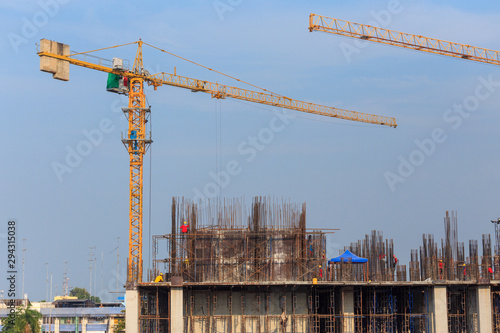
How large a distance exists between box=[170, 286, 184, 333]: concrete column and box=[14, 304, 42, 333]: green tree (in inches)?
1349

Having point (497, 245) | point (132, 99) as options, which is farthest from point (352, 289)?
point (132, 99)

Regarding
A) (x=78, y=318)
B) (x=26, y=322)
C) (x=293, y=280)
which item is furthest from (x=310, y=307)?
(x=78, y=318)

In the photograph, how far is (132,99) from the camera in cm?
5588

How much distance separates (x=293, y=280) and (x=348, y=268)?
341 cm

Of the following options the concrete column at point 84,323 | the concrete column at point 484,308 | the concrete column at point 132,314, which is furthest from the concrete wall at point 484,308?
the concrete column at point 84,323

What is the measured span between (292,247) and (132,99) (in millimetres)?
21123

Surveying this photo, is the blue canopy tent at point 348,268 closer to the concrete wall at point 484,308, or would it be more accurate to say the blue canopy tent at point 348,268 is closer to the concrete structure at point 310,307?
the concrete structure at point 310,307

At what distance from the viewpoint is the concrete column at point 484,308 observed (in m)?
38.9

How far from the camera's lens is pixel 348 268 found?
41656 mm

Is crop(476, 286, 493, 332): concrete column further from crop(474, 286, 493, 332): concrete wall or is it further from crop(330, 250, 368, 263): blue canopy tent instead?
crop(330, 250, 368, 263): blue canopy tent

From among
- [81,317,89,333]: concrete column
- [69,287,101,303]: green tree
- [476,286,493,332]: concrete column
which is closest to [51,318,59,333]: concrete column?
[81,317,89,333]: concrete column

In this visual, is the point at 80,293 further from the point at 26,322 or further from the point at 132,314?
the point at 132,314

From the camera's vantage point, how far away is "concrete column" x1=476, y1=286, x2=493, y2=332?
38.9 metres

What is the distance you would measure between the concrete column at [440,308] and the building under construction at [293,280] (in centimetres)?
6
